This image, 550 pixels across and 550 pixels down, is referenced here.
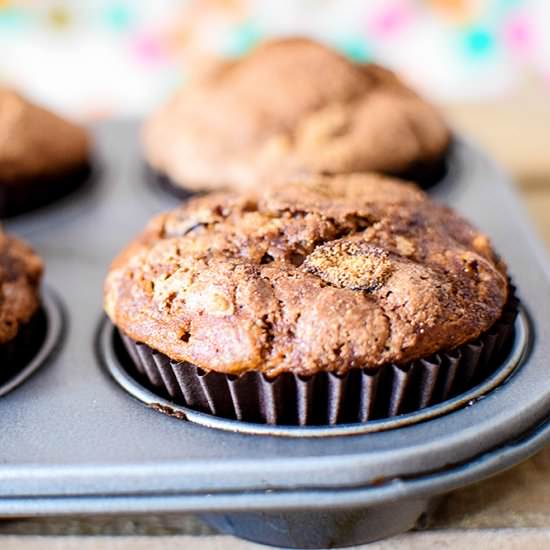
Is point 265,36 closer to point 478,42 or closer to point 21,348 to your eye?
point 478,42

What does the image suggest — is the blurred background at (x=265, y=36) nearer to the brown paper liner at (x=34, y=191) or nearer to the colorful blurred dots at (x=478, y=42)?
the colorful blurred dots at (x=478, y=42)

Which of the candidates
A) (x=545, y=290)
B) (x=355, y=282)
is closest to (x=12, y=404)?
(x=355, y=282)

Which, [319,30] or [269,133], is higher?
[269,133]

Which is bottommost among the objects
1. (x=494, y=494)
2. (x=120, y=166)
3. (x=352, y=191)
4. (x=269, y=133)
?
(x=120, y=166)

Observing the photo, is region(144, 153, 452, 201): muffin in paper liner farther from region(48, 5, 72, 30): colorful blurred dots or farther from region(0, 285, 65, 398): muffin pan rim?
region(48, 5, 72, 30): colorful blurred dots

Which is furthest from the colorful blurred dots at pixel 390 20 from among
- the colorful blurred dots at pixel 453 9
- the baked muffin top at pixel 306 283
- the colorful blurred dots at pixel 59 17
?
the baked muffin top at pixel 306 283

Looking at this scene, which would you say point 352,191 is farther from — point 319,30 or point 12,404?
point 319,30

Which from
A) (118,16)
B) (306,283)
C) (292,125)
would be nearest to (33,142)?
(292,125)

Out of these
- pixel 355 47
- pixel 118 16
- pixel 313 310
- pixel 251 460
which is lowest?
pixel 118 16

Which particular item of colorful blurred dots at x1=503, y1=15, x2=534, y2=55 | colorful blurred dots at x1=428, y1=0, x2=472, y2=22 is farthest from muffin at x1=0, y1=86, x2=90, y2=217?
colorful blurred dots at x1=503, y1=15, x2=534, y2=55
